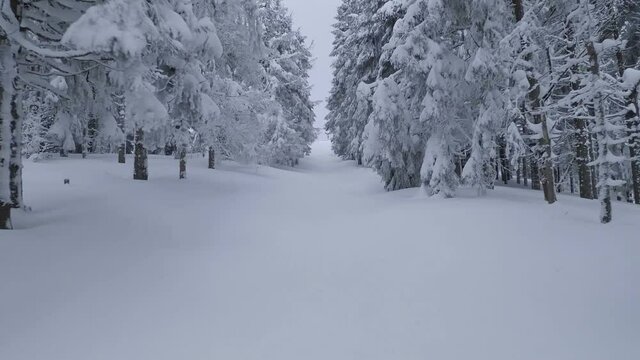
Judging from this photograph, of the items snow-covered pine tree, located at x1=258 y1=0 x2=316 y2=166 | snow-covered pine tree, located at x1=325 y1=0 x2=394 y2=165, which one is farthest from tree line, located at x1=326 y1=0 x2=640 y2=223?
snow-covered pine tree, located at x1=258 y1=0 x2=316 y2=166

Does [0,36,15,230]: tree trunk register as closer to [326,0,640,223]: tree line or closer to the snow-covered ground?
the snow-covered ground

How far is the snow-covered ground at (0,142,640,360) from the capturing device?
511 centimetres

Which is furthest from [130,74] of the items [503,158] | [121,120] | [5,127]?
[121,120]

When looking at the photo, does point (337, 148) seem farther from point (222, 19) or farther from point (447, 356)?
point (447, 356)

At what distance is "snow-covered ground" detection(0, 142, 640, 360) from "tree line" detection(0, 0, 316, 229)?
234 centimetres

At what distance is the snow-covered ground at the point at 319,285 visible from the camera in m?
5.11

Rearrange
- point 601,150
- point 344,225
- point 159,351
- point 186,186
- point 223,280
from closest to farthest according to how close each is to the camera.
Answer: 1. point 159,351
2. point 223,280
3. point 601,150
4. point 344,225
5. point 186,186

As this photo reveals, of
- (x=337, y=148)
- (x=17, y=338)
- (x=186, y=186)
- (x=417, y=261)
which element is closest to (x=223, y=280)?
(x=17, y=338)

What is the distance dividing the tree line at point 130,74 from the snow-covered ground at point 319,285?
7.68ft

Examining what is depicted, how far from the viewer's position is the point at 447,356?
494cm

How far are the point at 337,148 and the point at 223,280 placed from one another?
136 ft

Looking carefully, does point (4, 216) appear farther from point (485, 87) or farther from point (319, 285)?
point (485, 87)

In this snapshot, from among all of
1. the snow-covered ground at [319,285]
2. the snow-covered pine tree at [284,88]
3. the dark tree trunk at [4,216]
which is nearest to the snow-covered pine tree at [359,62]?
the snow-covered pine tree at [284,88]

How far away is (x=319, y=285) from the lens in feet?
23.1
